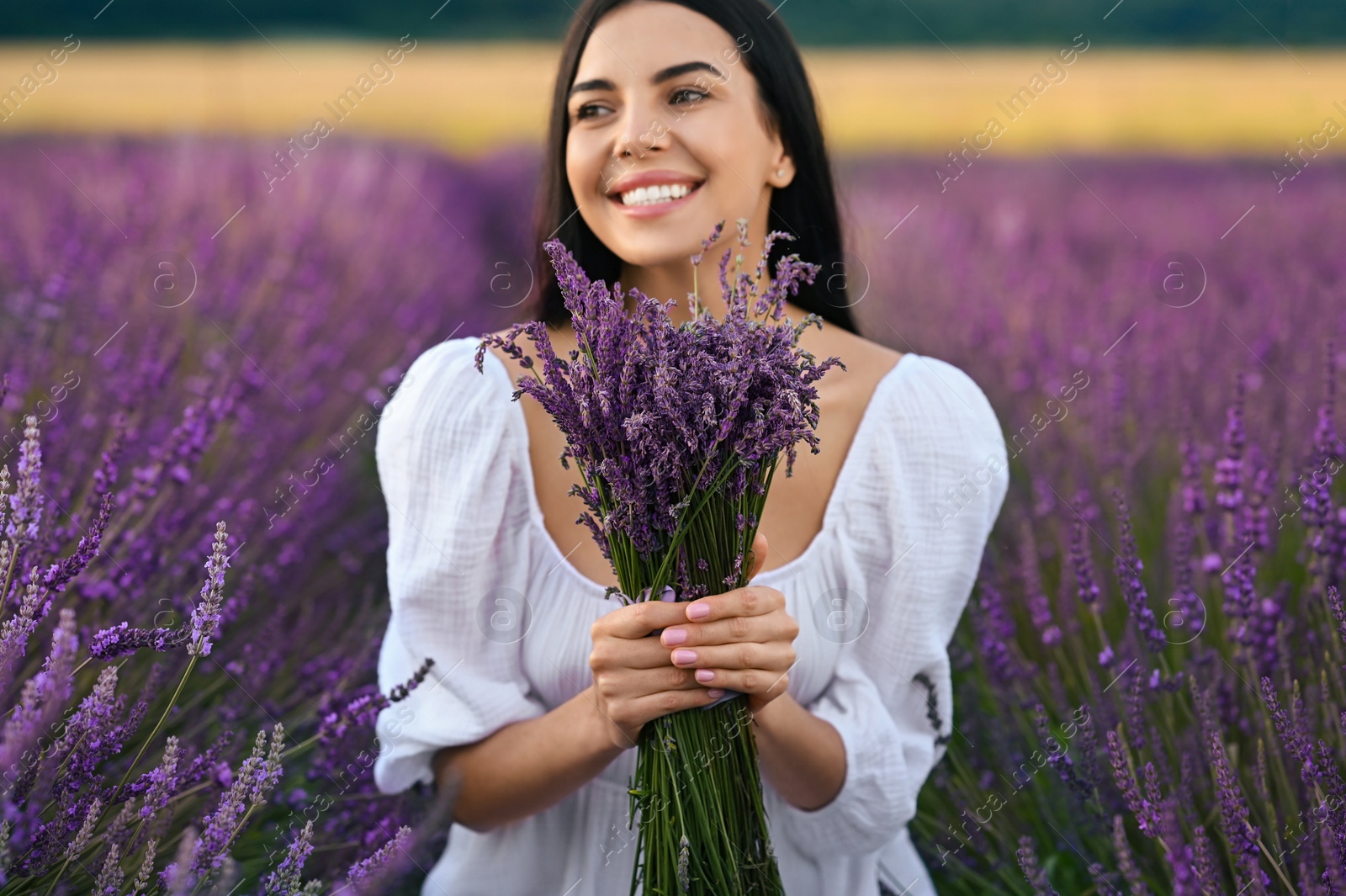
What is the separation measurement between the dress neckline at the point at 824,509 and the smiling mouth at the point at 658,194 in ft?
0.96

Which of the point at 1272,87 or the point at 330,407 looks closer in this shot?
the point at 330,407

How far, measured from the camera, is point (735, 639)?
1154 millimetres

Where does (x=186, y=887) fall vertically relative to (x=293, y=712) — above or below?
below

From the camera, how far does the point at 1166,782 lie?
163cm

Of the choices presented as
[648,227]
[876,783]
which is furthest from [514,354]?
[876,783]

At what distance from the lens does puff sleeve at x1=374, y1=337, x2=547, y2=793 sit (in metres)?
1.46

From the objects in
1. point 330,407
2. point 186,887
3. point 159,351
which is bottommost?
point 186,887

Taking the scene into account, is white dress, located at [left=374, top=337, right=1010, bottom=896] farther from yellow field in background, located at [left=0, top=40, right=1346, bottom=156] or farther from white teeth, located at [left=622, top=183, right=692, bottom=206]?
yellow field in background, located at [left=0, top=40, right=1346, bottom=156]

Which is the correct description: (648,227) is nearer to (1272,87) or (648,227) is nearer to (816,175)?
(816,175)

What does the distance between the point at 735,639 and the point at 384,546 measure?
1.96 m

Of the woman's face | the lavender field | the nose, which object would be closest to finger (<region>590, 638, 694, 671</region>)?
the lavender field

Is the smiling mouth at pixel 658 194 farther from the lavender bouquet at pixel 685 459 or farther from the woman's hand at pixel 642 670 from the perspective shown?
the woman's hand at pixel 642 670

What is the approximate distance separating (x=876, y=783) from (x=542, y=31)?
8.41 m

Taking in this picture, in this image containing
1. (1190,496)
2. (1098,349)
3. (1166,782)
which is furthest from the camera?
(1098,349)
